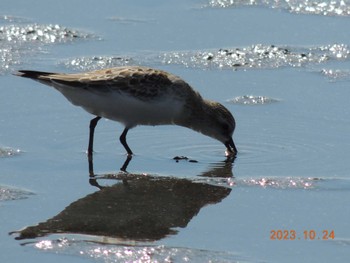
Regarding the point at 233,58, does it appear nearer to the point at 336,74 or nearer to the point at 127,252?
the point at 336,74

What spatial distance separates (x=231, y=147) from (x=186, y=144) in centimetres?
43

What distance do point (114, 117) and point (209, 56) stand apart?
241 cm

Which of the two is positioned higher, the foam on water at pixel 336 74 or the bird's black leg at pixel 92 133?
the foam on water at pixel 336 74

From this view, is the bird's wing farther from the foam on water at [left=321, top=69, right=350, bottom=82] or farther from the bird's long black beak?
the foam on water at [left=321, top=69, right=350, bottom=82]

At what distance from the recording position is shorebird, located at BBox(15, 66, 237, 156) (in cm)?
870

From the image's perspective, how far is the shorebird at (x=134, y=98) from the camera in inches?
342

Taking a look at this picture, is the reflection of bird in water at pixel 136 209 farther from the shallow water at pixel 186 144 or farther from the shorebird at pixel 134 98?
the shorebird at pixel 134 98

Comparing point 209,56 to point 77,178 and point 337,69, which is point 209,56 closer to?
point 337,69

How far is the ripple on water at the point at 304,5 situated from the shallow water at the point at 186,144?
0.09 feet

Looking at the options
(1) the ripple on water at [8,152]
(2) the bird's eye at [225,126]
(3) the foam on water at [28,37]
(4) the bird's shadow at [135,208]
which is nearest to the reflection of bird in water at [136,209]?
(4) the bird's shadow at [135,208]

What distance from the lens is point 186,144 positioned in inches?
367

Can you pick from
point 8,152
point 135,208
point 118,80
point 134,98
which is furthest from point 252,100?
point 135,208

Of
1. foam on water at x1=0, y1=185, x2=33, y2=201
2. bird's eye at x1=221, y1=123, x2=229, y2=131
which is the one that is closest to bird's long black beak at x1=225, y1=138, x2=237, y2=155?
bird's eye at x1=221, y1=123, x2=229, y2=131

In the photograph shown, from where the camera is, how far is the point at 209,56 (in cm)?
1106
